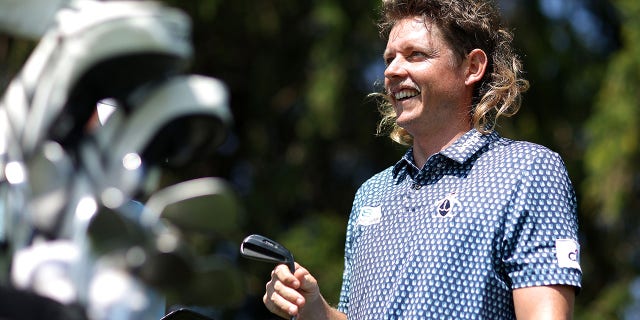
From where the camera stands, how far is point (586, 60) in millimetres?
10125

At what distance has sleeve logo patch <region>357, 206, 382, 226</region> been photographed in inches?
110

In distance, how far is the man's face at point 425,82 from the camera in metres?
2.77

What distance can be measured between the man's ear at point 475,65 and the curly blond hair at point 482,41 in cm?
2

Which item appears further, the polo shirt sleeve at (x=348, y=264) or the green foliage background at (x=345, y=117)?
the green foliage background at (x=345, y=117)

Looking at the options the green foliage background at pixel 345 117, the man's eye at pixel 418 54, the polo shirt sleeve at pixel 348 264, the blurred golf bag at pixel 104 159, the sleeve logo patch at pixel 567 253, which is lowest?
the green foliage background at pixel 345 117

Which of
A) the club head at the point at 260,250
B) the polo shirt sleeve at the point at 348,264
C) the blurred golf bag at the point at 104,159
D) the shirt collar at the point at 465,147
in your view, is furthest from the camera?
the polo shirt sleeve at the point at 348,264

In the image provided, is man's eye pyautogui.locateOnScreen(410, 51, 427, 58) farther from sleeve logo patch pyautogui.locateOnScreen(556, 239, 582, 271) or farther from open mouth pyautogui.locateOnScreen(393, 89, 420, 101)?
sleeve logo patch pyautogui.locateOnScreen(556, 239, 582, 271)

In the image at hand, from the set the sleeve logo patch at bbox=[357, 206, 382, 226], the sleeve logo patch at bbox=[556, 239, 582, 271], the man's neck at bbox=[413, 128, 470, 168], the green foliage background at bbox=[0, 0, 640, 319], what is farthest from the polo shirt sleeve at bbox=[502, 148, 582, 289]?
the green foliage background at bbox=[0, 0, 640, 319]

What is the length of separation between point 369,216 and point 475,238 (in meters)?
0.36

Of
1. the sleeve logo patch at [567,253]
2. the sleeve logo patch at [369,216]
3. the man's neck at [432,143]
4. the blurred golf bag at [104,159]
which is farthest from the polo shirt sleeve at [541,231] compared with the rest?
the blurred golf bag at [104,159]

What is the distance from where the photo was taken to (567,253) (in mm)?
2494

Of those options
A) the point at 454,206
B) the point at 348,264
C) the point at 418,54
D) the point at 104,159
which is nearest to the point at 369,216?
the point at 348,264

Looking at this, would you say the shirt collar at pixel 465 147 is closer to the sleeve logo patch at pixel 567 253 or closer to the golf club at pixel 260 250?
the sleeve logo patch at pixel 567 253

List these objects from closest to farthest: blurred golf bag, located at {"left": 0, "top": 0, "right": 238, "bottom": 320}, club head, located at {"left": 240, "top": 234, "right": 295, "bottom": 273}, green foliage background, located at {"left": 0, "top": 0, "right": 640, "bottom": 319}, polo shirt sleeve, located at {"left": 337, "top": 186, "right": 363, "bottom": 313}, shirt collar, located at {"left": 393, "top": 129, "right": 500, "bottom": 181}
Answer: blurred golf bag, located at {"left": 0, "top": 0, "right": 238, "bottom": 320}
club head, located at {"left": 240, "top": 234, "right": 295, "bottom": 273}
shirt collar, located at {"left": 393, "top": 129, "right": 500, "bottom": 181}
polo shirt sleeve, located at {"left": 337, "top": 186, "right": 363, "bottom": 313}
green foliage background, located at {"left": 0, "top": 0, "right": 640, "bottom": 319}
